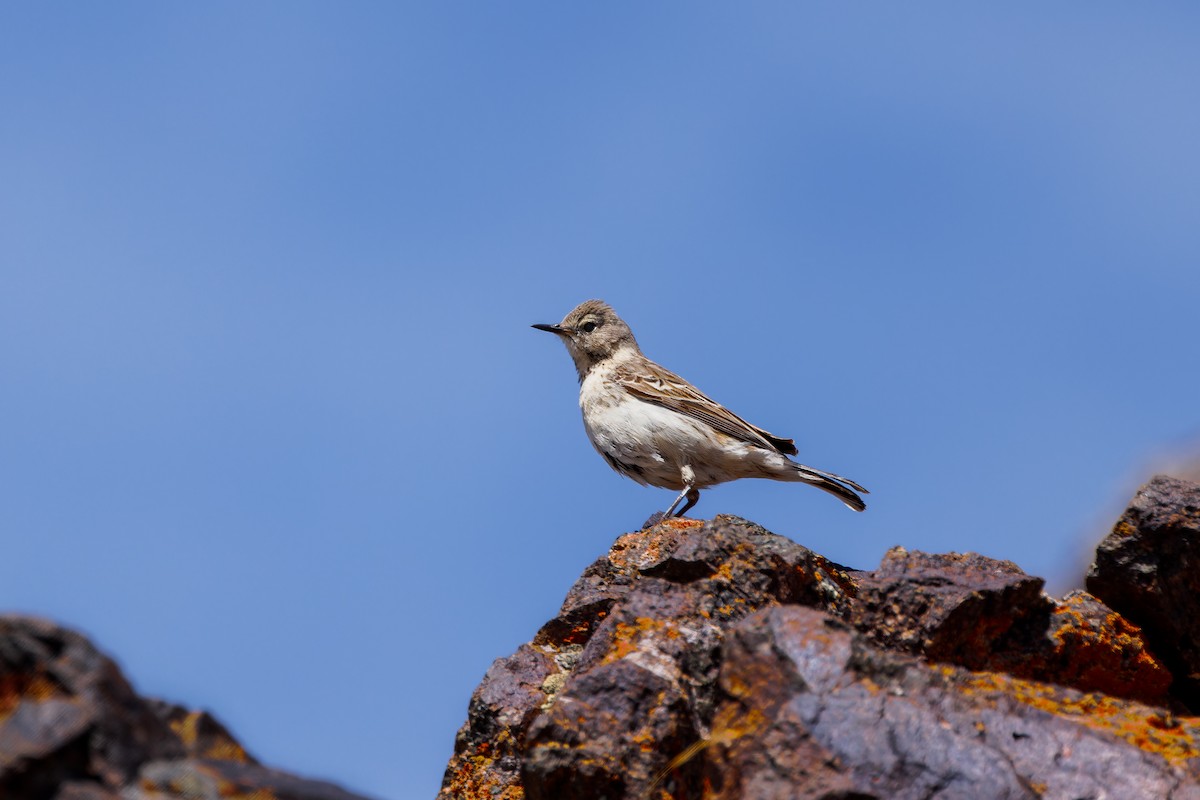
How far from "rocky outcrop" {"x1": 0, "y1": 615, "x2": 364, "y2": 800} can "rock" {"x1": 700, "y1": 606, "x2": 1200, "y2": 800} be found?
1.42 meters

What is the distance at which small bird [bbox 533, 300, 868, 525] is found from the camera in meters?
10.9

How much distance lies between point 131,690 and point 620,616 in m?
2.19

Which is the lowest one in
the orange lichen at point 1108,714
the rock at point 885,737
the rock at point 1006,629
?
the rock at point 885,737

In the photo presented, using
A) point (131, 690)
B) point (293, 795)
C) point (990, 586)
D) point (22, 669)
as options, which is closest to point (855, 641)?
point (990, 586)

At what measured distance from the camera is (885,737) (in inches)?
165

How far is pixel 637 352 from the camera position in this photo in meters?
12.8

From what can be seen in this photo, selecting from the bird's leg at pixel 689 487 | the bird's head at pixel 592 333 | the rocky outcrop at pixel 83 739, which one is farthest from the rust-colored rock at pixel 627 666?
the bird's head at pixel 592 333

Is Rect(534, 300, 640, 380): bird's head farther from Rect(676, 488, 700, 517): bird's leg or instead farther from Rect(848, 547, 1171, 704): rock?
Rect(848, 547, 1171, 704): rock

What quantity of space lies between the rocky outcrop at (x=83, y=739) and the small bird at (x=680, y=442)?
707cm

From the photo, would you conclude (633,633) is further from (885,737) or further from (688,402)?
(688,402)

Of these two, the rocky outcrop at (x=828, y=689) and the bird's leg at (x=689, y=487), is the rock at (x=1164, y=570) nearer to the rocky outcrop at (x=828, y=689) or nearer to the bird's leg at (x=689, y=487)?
the rocky outcrop at (x=828, y=689)

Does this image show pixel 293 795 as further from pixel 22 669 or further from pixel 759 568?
pixel 759 568

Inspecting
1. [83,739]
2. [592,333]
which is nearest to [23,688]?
[83,739]

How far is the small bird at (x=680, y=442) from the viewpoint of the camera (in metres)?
10.9
